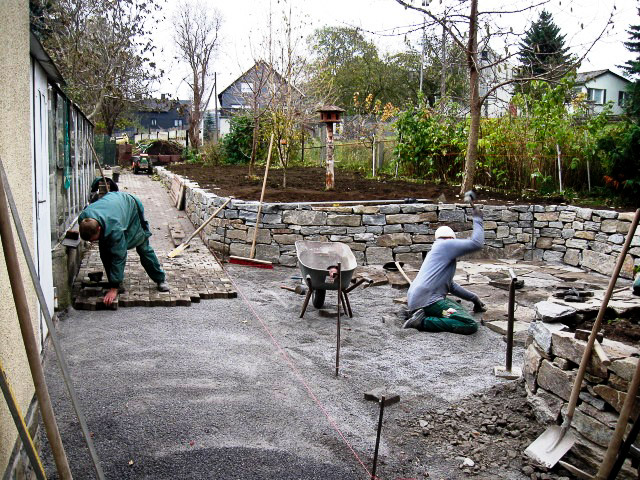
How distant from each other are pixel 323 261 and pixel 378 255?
272 centimetres

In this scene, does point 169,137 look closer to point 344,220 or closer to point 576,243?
point 344,220

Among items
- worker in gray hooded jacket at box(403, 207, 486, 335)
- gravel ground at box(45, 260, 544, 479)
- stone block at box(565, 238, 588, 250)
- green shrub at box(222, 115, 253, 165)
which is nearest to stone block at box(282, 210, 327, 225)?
gravel ground at box(45, 260, 544, 479)

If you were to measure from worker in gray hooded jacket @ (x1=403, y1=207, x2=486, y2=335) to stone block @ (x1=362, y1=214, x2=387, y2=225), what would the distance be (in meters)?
3.02

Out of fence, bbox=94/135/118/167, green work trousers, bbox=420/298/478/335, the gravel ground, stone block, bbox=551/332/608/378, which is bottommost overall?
the gravel ground

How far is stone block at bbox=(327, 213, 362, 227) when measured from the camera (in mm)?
9641

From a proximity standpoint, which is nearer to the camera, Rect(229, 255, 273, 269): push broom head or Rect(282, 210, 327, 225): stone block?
Rect(229, 255, 273, 269): push broom head

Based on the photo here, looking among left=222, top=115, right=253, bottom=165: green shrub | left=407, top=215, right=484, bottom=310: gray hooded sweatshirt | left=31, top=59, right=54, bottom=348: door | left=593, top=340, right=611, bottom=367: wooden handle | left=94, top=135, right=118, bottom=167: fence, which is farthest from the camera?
left=94, top=135, right=118, bottom=167: fence

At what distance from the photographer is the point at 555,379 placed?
4.05 m

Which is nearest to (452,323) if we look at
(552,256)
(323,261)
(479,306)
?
(479,306)

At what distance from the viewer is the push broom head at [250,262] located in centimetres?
922

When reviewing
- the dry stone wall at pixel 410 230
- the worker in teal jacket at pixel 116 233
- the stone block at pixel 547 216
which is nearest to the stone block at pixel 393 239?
the dry stone wall at pixel 410 230

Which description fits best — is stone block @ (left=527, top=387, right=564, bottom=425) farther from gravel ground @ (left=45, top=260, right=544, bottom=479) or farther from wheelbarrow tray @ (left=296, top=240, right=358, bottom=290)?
wheelbarrow tray @ (left=296, top=240, right=358, bottom=290)

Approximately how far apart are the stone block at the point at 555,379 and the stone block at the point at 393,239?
18.7 feet

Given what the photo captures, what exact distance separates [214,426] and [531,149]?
30.3 ft
